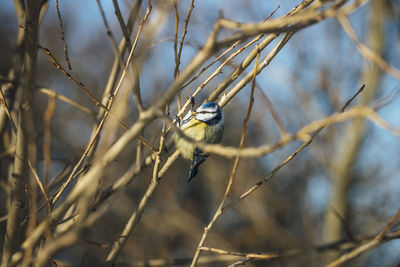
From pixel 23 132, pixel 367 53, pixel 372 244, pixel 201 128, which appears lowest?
pixel 372 244

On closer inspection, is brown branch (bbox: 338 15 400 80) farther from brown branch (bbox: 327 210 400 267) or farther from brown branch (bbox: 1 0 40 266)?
brown branch (bbox: 1 0 40 266)

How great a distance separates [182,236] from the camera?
806 centimetres

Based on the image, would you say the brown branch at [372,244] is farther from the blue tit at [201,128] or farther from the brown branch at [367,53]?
the blue tit at [201,128]

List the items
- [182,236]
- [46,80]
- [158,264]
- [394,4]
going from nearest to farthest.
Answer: [158,264]
[394,4]
[182,236]
[46,80]

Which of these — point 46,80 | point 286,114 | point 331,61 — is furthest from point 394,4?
point 46,80

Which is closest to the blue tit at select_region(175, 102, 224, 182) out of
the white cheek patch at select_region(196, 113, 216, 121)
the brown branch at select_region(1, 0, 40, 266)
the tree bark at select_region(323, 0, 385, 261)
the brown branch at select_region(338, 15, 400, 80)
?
the white cheek patch at select_region(196, 113, 216, 121)

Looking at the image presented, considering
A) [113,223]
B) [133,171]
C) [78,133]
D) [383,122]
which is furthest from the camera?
[78,133]

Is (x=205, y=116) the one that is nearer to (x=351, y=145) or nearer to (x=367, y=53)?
(x=367, y=53)

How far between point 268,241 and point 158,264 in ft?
21.7

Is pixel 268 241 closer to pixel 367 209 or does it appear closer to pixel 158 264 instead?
pixel 367 209

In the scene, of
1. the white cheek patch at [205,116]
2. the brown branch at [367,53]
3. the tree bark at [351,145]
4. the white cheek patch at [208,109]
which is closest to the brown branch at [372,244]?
the brown branch at [367,53]

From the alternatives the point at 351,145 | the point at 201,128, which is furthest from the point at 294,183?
the point at 201,128

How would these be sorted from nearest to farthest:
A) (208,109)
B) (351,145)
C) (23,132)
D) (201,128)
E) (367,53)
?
(367,53) < (23,132) < (208,109) < (201,128) < (351,145)

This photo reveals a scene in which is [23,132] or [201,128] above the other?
[201,128]
